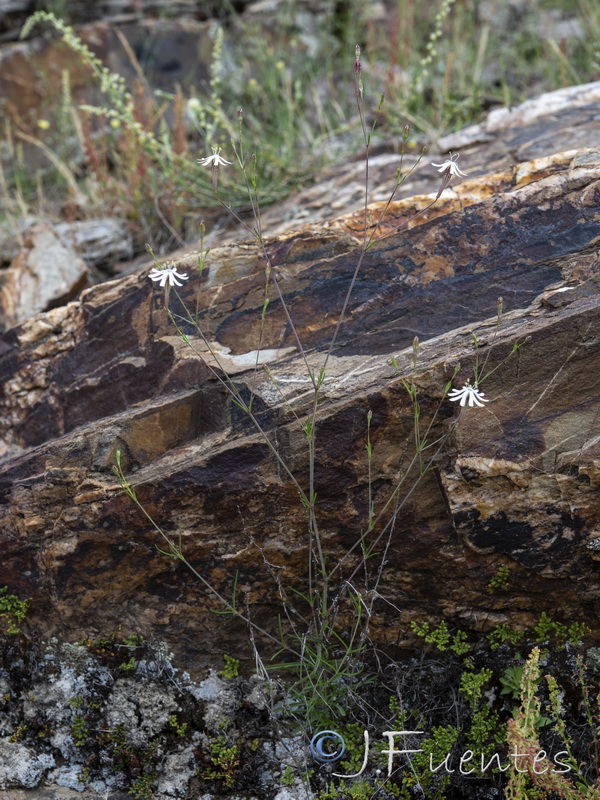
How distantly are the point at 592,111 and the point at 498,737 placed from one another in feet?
8.88

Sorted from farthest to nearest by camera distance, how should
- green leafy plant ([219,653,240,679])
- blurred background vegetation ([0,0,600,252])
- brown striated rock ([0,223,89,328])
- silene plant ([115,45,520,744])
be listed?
blurred background vegetation ([0,0,600,252]), brown striated rock ([0,223,89,328]), green leafy plant ([219,653,240,679]), silene plant ([115,45,520,744])

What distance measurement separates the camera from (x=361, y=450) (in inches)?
90.3

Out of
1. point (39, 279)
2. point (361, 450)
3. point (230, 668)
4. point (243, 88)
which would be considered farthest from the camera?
point (243, 88)

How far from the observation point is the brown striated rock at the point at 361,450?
7.29 feet

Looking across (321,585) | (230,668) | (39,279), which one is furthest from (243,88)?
(230,668)

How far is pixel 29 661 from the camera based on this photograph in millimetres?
2463

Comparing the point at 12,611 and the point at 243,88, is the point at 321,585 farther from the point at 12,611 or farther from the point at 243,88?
the point at 243,88

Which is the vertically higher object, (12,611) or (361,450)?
(361,450)

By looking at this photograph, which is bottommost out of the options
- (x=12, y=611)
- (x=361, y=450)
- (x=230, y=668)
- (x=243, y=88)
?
(x=230, y=668)

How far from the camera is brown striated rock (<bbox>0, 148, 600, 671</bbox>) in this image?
2223 millimetres

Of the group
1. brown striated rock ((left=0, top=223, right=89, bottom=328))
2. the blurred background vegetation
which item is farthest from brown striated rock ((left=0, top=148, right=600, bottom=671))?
the blurred background vegetation

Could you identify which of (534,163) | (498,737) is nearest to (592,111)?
(534,163)

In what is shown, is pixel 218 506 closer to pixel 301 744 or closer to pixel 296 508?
pixel 296 508

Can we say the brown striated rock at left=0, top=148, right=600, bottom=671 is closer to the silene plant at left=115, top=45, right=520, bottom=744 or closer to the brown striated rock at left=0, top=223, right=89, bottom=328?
the silene plant at left=115, top=45, right=520, bottom=744
